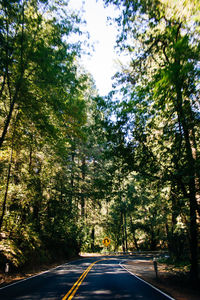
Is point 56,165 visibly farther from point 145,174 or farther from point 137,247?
point 137,247

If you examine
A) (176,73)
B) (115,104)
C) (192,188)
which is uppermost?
(115,104)

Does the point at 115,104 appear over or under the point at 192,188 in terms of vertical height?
over

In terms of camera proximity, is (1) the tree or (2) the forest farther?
(2) the forest

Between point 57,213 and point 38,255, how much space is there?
4192 millimetres

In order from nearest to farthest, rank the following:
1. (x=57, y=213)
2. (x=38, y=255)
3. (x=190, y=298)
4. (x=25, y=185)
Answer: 1. (x=190, y=298)
2. (x=25, y=185)
3. (x=38, y=255)
4. (x=57, y=213)

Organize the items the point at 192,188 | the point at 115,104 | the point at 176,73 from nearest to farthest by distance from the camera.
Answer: the point at 176,73 → the point at 192,188 → the point at 115,104

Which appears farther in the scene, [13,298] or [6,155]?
[6,155]

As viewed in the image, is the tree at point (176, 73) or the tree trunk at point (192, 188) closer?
the tree at point (176, 73)

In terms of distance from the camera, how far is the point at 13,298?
6035 mm

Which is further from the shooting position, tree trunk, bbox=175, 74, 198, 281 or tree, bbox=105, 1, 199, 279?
tree trunk, bbox=175, 74, 198, 281

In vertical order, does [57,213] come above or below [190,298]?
above

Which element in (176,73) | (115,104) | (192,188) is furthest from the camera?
(115,104)

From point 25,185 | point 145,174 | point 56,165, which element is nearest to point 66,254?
point 56,165

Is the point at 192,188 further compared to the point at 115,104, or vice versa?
the point at 115,104
